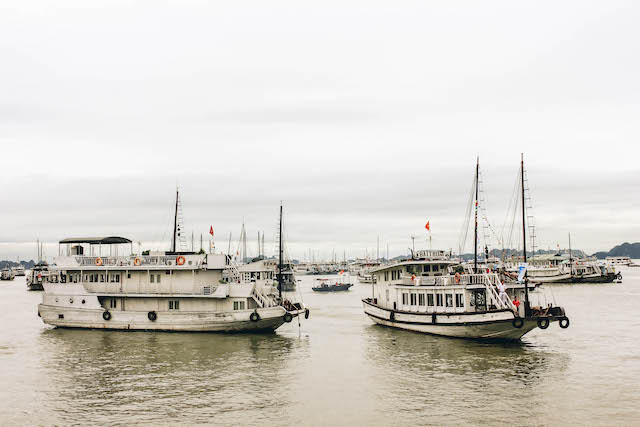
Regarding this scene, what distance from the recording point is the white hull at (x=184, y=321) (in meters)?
42.3

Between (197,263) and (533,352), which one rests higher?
(197,263)

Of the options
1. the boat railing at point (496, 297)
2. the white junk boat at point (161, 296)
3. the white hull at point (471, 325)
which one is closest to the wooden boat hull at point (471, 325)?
the white hull at point (471, 325)

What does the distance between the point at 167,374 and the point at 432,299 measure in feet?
67.4

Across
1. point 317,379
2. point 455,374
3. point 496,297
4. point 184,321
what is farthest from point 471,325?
point 184,321

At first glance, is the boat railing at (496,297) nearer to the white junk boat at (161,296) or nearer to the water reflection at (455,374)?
the water reflection at (455,374)

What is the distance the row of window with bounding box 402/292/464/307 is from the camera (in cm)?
3956

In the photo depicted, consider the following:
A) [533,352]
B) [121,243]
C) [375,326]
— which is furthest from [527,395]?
[121,243]

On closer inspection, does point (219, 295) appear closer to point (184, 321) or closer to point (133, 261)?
point (184, 321)

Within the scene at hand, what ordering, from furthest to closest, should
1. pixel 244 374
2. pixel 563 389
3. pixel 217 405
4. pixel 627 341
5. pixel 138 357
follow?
pixel 627 341 < pixel 138 357 < pixel 244 374 < pixel 563 389 < pixel 217 405

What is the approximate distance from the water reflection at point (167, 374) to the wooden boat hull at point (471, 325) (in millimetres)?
9487

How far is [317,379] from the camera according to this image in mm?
29422

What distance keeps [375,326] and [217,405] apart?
88.3 ft

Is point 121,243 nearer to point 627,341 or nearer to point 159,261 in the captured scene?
point 159,261

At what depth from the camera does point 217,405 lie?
24.4 metres
